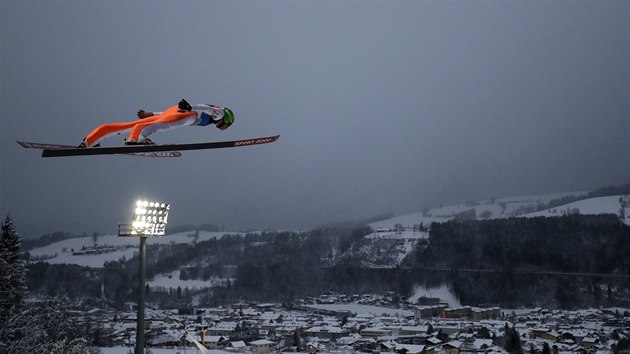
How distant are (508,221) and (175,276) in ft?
240

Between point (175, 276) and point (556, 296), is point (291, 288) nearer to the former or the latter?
point (175, 276)

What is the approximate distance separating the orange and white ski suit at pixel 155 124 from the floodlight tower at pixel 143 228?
1.89 m

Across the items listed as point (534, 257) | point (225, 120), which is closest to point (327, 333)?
point (225, 120)

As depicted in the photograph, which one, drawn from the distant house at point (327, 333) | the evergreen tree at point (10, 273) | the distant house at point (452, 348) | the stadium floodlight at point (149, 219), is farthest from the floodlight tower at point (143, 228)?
the distant house at point (327, 333)

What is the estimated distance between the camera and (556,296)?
80.2 meters

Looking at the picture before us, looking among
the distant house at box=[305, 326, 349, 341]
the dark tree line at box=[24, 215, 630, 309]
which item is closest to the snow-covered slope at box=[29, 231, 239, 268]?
the dark tree line at box=[24, 215, 630, 309]

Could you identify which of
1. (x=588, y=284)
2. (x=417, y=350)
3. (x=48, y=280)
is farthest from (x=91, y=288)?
(x=588, y=284)

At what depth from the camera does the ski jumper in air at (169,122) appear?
21.4 ft

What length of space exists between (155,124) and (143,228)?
2581 mm

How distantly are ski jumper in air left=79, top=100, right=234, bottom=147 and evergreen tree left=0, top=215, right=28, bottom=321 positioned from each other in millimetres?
12319

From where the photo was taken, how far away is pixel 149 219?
8852 millimetres

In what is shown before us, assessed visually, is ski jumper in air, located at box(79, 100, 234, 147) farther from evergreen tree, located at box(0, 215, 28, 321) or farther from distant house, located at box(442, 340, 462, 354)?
distant house, located at box(442, 340, 462, 354)

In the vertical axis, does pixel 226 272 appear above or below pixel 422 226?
below

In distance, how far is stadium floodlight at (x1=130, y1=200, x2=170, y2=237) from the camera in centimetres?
848
